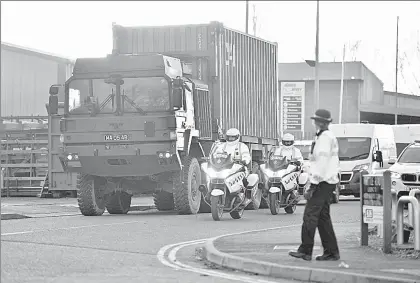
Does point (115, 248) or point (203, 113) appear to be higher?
point (203, 113)

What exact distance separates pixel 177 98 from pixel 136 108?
0.96 meters

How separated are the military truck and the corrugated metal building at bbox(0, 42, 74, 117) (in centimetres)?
749

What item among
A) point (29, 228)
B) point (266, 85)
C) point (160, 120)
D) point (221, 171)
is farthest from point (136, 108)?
point (266, 85)

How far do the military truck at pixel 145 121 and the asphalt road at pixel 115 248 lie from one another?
945 mm

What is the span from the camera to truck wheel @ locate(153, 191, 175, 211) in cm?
2461

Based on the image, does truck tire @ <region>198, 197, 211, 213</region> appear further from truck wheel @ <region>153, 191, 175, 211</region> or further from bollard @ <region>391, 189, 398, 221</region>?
bollard @ <region>391, 189, 398, 221</region>

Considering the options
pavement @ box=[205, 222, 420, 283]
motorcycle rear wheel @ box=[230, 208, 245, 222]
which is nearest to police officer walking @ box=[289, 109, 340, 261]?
pavement @ box=[205, 222, 420, 283]

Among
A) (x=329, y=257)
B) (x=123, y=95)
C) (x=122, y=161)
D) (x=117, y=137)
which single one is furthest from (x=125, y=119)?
(x=329, y=257)

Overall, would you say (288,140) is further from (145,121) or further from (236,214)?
(145,121)

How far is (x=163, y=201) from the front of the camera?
24.8 m

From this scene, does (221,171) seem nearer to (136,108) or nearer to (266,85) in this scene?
(136,108)

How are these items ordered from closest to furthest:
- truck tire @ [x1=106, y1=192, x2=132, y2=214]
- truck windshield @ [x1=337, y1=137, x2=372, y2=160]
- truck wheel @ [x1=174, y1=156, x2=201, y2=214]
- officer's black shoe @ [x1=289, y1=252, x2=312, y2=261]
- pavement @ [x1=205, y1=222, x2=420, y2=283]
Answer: pavement @ [x1=205, y1=222, x2=420, y2=283]
officer's black shoe @ [x1=289, y1=252, x2=312, y2=261]
truck wheel @ [x1=174, y1=156, x2=201, y2=214]
truck tire @ [x1=106, y1=192, x2=132, y2=214]
truck windshield @ [x1=337, y1=137, x2=372, y2=160]

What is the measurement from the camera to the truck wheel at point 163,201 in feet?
80.7

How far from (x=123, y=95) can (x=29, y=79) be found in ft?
39.9
